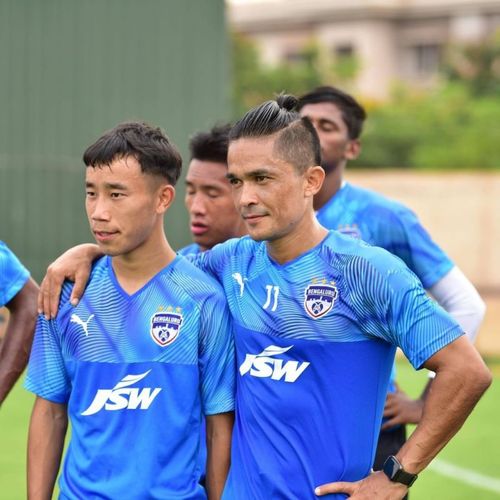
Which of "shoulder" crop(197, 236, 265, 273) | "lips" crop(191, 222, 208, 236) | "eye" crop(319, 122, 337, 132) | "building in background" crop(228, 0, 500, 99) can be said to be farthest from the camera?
Answer: "building in background" crop(228, 0, 500, 99)

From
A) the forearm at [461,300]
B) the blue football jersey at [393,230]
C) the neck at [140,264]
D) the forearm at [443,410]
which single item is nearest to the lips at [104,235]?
the neck at [140,264]

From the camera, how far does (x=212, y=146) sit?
498cm

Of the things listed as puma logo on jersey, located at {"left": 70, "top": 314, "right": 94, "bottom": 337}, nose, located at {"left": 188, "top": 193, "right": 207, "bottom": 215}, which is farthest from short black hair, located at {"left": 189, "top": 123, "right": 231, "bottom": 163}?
puma logo on jersey, located at {"left": 70, "top": 314, "right": 94, "bottom": 337}

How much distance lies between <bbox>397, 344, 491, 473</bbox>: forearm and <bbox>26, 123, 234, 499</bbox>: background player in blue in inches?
25.5

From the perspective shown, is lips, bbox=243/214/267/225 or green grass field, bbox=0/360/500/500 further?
green grass field, bbox=0/360/500/500

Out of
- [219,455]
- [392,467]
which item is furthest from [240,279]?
Answer: [392,467]

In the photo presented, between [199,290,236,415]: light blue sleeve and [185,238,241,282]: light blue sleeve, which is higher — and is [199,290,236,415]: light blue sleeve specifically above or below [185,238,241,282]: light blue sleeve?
below

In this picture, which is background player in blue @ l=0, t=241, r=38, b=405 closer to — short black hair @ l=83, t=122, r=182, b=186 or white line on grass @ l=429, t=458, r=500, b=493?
short black hair @ l=83, t=122, r=182, b=186

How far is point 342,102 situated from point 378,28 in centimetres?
4242

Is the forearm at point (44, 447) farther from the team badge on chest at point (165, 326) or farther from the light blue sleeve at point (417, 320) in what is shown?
the light blue sleeve at point (417, 320)

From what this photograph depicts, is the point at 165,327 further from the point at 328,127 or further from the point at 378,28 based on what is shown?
the point at 378,28

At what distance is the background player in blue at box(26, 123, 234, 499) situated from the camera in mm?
3605

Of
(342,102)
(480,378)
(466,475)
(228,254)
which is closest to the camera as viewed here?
(480,378)

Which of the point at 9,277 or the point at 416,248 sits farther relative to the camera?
the point at 416,248
